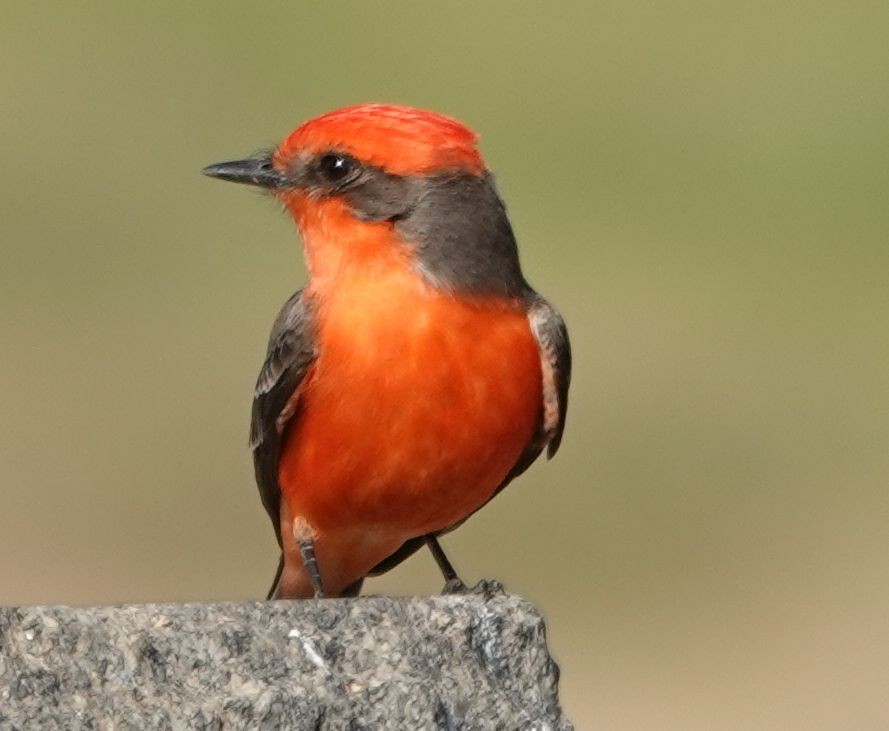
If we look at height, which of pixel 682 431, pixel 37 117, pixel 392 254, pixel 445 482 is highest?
pixel 37 117

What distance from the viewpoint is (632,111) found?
20953 millimetres

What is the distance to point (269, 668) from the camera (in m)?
4.27

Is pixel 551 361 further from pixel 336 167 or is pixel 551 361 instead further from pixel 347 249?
pixel 336 167

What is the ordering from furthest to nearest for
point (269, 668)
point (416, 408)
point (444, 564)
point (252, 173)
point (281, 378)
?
point (444, 564) < point (252, 173) < point (281, 378) < point (416, 408) < point (269, 668)

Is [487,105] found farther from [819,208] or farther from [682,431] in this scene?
[682,431]

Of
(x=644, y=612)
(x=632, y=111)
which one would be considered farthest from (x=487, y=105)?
(x=644, y=612)

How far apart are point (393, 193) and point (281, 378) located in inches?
24.0

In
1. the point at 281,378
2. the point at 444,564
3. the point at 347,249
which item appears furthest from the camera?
the point at 444,564

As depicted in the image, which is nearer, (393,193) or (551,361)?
(393,193)

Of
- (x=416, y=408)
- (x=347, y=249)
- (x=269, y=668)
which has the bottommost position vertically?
(x=269, y=668)

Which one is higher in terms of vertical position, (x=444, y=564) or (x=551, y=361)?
(x=551, y=361)

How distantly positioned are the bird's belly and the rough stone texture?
1.95 meters

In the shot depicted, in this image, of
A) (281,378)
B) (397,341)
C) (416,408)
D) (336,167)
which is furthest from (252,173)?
(416,408)

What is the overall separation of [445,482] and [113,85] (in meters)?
15.0
